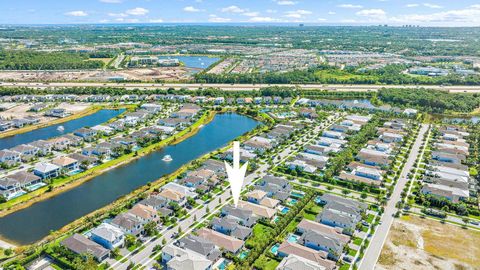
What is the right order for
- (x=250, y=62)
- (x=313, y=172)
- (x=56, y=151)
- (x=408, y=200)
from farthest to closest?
(x=250, y=62)
(x=56, y=151)
(x=313, y=172)
(x=408, y=200)

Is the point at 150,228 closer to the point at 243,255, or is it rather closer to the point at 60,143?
the point at 243,255

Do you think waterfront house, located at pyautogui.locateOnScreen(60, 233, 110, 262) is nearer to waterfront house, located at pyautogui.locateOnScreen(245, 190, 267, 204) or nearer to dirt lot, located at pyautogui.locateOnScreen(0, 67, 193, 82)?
waterfront house, located at pyautogui.locateOnScreen(245, 190, 267, 204)

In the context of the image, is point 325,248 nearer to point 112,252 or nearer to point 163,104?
point 112,252

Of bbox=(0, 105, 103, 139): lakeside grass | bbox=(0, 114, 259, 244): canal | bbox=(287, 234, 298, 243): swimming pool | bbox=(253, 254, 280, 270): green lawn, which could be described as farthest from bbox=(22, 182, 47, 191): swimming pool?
bbox=(287, 234, 298, 243): swimming pool

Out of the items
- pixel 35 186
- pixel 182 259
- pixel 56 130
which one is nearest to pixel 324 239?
pixel 182 259

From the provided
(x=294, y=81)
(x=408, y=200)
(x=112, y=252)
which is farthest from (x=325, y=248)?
(x=294, y=81)

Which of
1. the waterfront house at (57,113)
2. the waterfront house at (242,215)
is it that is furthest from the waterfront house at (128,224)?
the waterfront house at (57,113)
